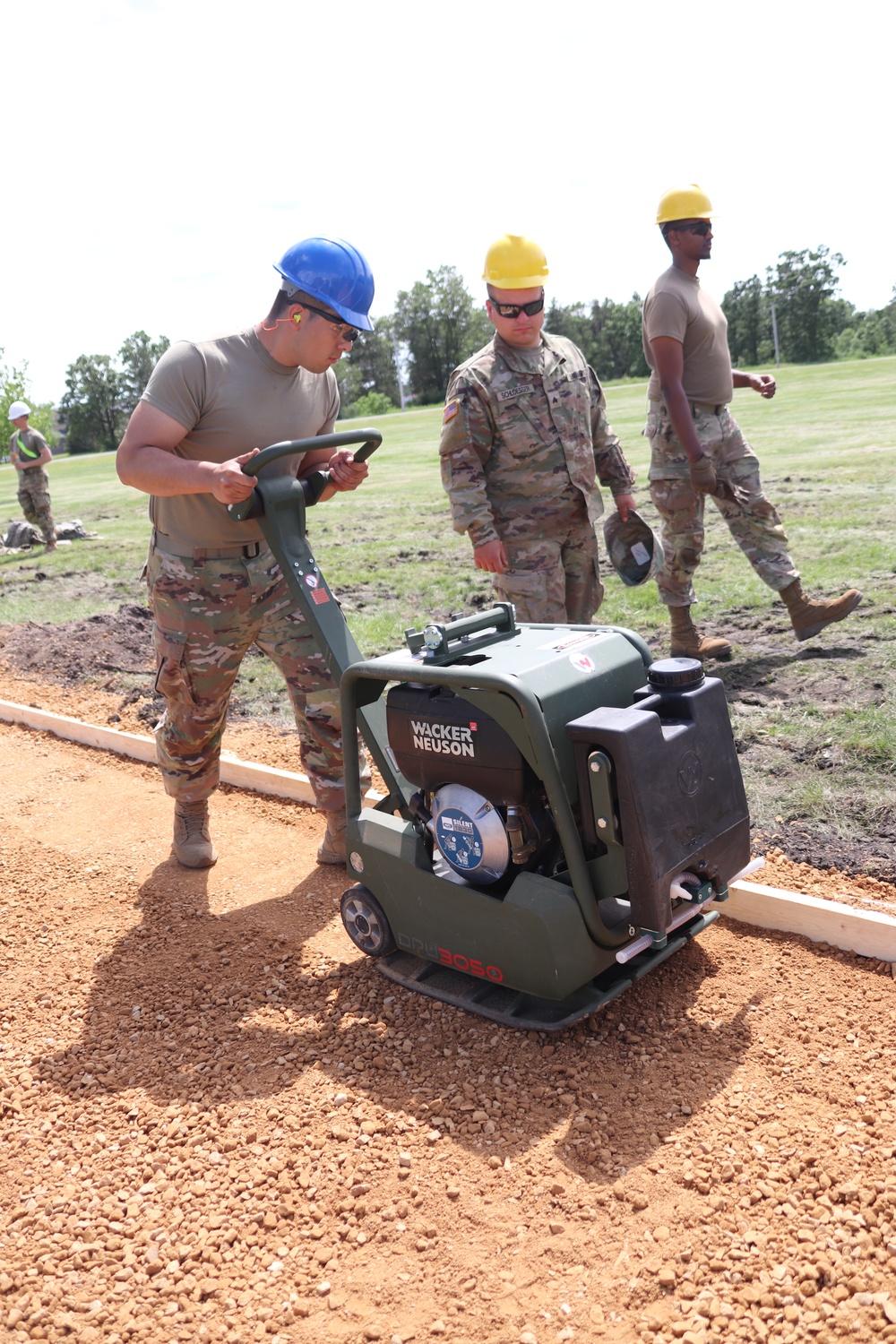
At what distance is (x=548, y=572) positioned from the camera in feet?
14.8

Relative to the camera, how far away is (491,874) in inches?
113

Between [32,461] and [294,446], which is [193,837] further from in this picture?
[32,461]

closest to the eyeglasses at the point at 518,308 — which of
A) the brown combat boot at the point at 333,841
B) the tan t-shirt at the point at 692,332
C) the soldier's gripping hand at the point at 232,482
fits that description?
the soldier's gripping hand at the point at 232,482

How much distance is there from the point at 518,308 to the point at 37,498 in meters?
12.2

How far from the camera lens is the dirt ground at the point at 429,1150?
2.11 metres

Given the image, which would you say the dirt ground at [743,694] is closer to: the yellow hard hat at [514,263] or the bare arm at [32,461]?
the yellow hard hat at [514,263]

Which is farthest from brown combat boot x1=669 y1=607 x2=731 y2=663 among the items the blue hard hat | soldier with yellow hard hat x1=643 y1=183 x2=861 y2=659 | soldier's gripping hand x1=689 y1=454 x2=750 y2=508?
the blue hard hat

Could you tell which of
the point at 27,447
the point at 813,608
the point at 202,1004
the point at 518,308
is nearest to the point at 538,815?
the point at 202,1004

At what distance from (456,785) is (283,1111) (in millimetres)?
971

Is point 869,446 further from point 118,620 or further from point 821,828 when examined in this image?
point 821,828

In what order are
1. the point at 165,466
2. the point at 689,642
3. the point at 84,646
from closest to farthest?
the point at 165,466 < the point at 689,642 < the point at 84,646

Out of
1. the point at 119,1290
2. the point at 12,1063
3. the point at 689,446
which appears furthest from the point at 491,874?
the point at 689,446

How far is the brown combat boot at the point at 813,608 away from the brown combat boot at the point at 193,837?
335cm

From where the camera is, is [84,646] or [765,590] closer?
[765,590]
